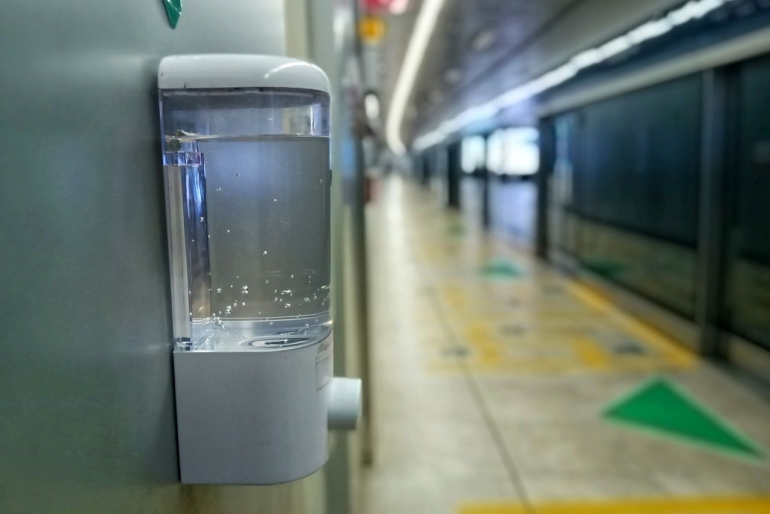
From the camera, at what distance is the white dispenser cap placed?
0.65 meters

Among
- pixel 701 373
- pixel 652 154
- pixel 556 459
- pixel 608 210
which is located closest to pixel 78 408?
pixel 556 459


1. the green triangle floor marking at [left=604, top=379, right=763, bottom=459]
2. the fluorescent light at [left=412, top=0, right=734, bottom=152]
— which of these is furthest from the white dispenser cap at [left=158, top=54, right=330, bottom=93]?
the fluorescent light at [left=412, top=0, right=734, bottom=152]

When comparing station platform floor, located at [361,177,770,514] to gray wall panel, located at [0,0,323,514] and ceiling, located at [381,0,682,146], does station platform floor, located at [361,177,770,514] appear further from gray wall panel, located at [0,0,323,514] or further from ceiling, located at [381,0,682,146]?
gray wall panel, located at [0,0,323,514]

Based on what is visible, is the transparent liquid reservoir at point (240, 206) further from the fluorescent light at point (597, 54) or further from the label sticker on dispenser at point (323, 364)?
the fluorescent light at point (597, 54)

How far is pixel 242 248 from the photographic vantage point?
0.72 meters

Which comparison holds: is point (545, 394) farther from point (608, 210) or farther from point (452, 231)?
point (452, 231)

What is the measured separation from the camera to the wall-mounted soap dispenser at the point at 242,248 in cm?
69

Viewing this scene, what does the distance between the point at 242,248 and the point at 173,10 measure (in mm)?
238

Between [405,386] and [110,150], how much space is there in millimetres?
5002

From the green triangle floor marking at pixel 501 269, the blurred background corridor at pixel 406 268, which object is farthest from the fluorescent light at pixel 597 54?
the green triangle floor marking at pixel 501 269

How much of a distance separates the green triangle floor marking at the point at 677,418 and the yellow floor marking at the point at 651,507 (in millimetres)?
653

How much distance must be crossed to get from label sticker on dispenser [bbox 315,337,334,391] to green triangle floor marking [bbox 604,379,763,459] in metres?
4.08

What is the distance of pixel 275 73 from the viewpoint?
68cm

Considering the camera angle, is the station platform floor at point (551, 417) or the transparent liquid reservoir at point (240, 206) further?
the station platform floor at point (551, 417)
